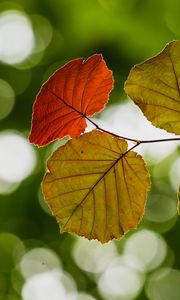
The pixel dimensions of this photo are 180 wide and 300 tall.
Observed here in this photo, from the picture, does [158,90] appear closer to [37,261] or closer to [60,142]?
[60,142]

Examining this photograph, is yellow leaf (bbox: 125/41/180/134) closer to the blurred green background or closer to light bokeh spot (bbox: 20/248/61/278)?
the blurred green background

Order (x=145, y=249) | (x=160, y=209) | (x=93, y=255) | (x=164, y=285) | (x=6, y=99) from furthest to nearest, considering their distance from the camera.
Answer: (x=145, y=249), (x=93, y=255), (x=164, y=285), (x=160, y=209), (x=6, y=99)

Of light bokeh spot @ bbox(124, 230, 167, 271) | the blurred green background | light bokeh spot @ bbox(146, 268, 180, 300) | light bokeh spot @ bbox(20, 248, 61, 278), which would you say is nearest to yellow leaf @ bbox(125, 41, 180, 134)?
the blurred green background

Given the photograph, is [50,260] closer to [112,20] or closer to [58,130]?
[112,20]

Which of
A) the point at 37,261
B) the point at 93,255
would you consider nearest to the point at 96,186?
the point at 37,261

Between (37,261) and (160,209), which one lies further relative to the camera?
(37,261)

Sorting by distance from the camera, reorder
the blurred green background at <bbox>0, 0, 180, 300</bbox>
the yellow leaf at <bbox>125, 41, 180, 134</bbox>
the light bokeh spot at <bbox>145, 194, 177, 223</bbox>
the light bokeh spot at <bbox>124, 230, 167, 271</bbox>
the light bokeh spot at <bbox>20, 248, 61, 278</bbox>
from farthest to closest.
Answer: the light bokeh spot at <bbox>124, 230, 167, 271</bbox> → the light bokeh spot at <bbox>20, 248, 61, 278</bbox> → the light bokeh spot at <bbox>145, 194, 177, 223</bbox> → the blurred green background at <bbox>0, 0, 180, 300</bbox> → the yellow leaf at <bbox>125, 41, 180, 134</bbox>

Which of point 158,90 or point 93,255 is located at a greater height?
point 158,90
